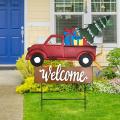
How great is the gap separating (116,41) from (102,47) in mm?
679

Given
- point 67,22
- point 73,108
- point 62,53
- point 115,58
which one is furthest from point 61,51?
point 67,22

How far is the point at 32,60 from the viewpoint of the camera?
34.2ft

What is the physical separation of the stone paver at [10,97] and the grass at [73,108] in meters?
0.14

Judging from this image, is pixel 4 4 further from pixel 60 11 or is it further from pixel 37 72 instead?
pixel 37 72

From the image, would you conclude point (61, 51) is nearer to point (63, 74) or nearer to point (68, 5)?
point (63, 74)

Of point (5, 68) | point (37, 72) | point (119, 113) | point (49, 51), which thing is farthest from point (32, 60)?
point (5, 68)

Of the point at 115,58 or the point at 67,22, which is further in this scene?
the point at 67,22

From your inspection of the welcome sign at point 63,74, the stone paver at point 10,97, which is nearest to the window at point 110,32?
the stone paver at point 10,97

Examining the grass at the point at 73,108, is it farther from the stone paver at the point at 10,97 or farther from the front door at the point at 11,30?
the front door at the point at 11,30

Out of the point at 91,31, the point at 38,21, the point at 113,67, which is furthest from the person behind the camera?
the point at 38,21

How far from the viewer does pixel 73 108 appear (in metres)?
9.46

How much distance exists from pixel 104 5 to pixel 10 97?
5.67 meters

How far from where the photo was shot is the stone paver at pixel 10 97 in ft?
29.1

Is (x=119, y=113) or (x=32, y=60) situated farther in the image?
(x=32, y=60)
